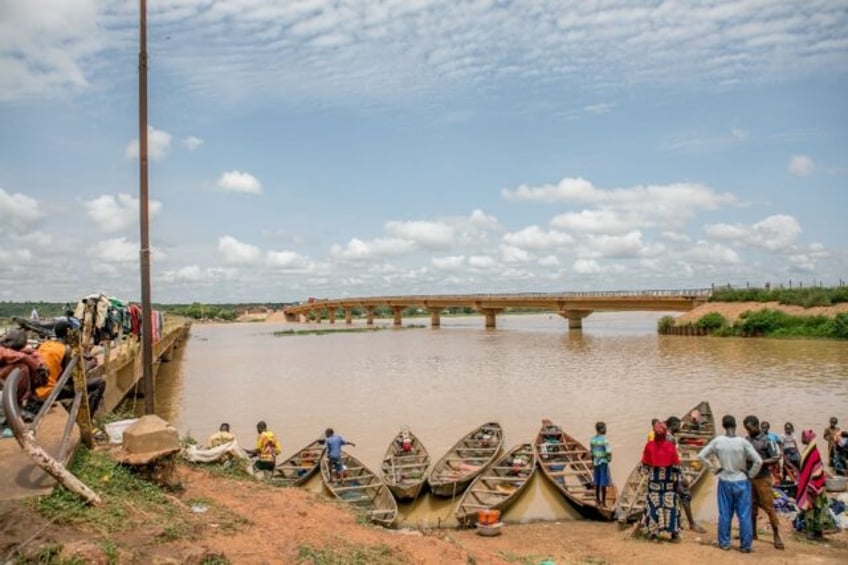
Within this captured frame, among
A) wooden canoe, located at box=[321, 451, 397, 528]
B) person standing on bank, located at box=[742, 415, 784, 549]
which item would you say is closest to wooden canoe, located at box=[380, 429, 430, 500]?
wooden canoe, located at box=[321, 451, 397, 528]

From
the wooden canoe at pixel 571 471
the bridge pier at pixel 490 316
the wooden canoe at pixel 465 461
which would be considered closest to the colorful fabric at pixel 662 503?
the wooden canoe at pixel 571 471

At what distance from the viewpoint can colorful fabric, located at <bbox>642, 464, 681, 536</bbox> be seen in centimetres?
867

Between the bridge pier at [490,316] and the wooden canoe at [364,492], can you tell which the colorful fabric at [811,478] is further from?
the bridge pier at [490,316]

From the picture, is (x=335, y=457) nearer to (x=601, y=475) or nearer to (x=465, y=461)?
(x=465, y=461)

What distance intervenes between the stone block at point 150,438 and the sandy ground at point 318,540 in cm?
65

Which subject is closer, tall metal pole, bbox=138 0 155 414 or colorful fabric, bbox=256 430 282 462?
tall metal pole, bbox=138 0 155 414

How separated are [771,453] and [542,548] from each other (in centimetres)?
350

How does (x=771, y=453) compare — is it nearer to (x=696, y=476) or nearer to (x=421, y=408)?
(x=696, y=476)

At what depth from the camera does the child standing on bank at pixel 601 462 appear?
10891 millimetres

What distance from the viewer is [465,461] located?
14.2 meters

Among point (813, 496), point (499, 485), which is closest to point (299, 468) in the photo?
point (499, 485)

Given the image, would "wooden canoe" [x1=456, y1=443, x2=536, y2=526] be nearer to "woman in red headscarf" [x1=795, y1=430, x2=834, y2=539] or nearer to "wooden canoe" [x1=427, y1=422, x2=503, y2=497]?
"wooden canoe" [x1=427, y1=422, x2=503, y2=497]

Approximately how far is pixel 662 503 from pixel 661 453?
34.5 inches

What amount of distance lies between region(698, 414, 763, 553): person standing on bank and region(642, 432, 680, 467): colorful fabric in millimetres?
407
